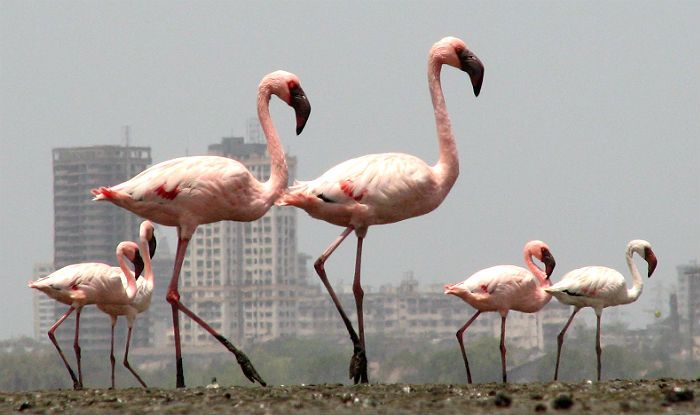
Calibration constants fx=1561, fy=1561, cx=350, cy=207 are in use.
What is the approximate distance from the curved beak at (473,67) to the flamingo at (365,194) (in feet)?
2.52

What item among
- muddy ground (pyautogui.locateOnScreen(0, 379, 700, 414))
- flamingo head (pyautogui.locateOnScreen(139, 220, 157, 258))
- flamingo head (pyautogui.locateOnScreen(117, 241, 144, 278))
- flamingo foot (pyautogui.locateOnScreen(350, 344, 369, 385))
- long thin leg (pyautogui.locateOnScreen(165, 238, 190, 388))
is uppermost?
flamingo head (pyautogui.locateOnScreen(139, 220, 157, 258))

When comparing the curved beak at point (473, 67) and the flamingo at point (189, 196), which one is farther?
the curved beak at point (473, 67)

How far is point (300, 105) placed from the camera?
16.5m

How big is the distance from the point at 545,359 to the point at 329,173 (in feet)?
382

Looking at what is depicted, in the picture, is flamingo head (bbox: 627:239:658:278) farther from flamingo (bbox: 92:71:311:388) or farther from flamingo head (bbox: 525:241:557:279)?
flamingo (bbox: 92:71:311:388)

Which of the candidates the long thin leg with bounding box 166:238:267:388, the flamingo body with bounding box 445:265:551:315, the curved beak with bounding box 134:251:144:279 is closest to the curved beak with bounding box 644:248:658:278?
the flamingo body with bounding box 445:265:551:315

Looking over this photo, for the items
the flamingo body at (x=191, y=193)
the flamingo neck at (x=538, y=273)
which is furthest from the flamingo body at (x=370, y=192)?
the flamingo neck at (x=538, y=273)

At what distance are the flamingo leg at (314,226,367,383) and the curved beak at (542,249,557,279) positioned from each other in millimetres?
6596

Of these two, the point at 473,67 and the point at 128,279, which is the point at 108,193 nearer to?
the point at 473,67

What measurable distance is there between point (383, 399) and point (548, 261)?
1033 centimetres

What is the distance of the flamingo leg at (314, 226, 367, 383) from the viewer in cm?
1537

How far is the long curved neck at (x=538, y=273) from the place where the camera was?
70.8 feet

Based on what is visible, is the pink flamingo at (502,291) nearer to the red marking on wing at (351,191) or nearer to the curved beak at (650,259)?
the curved beak at (650,259)

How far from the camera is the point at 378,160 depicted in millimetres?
16266
